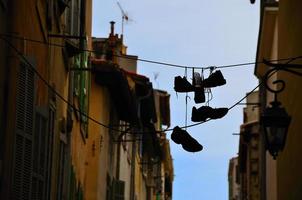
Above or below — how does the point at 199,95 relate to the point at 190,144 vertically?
above

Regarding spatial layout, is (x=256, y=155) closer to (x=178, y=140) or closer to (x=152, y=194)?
(x=152, y=194)

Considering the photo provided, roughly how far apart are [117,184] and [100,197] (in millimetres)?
4382

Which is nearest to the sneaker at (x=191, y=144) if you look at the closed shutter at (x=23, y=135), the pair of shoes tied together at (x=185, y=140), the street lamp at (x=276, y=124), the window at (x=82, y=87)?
the pair of shoes tied together at (x=185, y=140)

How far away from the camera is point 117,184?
85.9 feet

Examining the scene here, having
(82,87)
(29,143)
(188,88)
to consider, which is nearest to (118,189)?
(82,87)

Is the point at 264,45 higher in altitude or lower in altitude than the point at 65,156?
higher

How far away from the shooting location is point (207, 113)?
12953 millimetres

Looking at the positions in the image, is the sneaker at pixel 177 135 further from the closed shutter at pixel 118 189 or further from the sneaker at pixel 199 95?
the closed shutter at pixel 118 189

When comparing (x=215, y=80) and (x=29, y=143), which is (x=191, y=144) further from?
(x=29, y=143)

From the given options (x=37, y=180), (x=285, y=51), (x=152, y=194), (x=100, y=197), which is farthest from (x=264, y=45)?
(x=152, y=194)

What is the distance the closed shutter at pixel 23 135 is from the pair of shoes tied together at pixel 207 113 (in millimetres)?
2469

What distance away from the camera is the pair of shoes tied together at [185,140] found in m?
13.5

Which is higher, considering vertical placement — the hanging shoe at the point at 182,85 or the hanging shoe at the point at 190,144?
the hanging shoe at the point at 182,85

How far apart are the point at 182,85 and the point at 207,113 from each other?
1.81 ft
